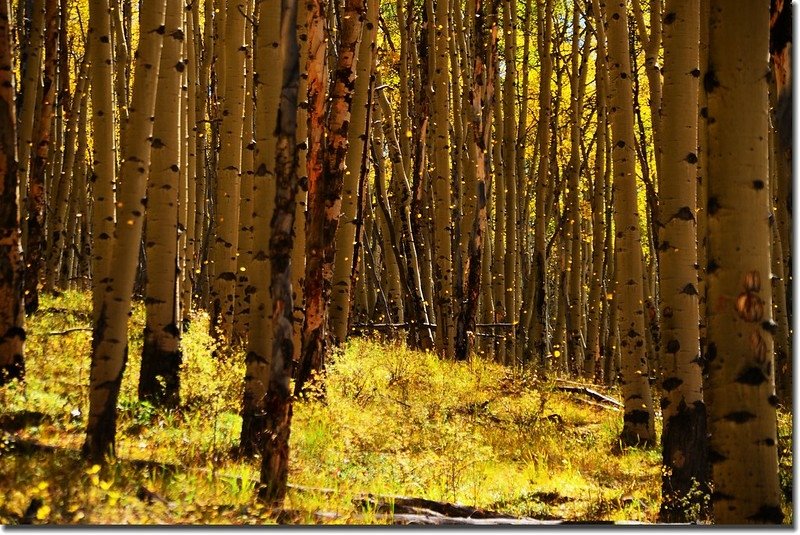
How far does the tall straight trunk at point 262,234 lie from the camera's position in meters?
5.53

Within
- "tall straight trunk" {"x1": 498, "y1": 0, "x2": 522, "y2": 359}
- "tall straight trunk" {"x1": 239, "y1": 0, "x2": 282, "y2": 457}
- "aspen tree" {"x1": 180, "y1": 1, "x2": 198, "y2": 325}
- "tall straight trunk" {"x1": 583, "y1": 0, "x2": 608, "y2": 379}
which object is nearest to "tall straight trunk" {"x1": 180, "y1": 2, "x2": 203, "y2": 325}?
"aspen tree" {"x1": 180, "y1": 1, "x2": 198, "y2": 325}

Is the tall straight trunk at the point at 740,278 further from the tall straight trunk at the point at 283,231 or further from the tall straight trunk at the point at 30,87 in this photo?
the tall straight trunk at the point at 30,87

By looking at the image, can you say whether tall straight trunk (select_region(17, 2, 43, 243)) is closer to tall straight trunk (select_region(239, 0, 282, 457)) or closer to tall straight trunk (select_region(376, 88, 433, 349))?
tall straight trunk (select_region(239, 0, 282, 457))

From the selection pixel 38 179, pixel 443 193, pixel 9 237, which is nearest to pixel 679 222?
pixel 9 237

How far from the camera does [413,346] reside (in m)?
13.1

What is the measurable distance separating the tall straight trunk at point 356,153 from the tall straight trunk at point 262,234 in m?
2.37

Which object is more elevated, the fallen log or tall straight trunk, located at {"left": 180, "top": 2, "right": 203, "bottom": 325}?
tall straight trunk, located at {"left": 180, "top": 2, "right": 203, "bottom": 325}

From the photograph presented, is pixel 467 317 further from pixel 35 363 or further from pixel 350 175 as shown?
pixel 35 363

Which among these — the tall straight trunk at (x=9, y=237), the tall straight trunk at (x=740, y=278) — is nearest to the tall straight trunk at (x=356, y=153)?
the tall straight trunk at (x=9, y=237)

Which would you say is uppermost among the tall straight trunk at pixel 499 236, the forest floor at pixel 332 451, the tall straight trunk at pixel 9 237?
the tall straight trunk at pixel 499 236

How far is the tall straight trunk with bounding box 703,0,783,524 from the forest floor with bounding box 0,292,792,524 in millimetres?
1839

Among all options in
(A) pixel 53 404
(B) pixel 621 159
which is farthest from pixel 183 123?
(B) pixel 621 159

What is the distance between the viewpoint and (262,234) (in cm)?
632

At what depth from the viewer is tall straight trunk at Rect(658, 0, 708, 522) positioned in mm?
5352
